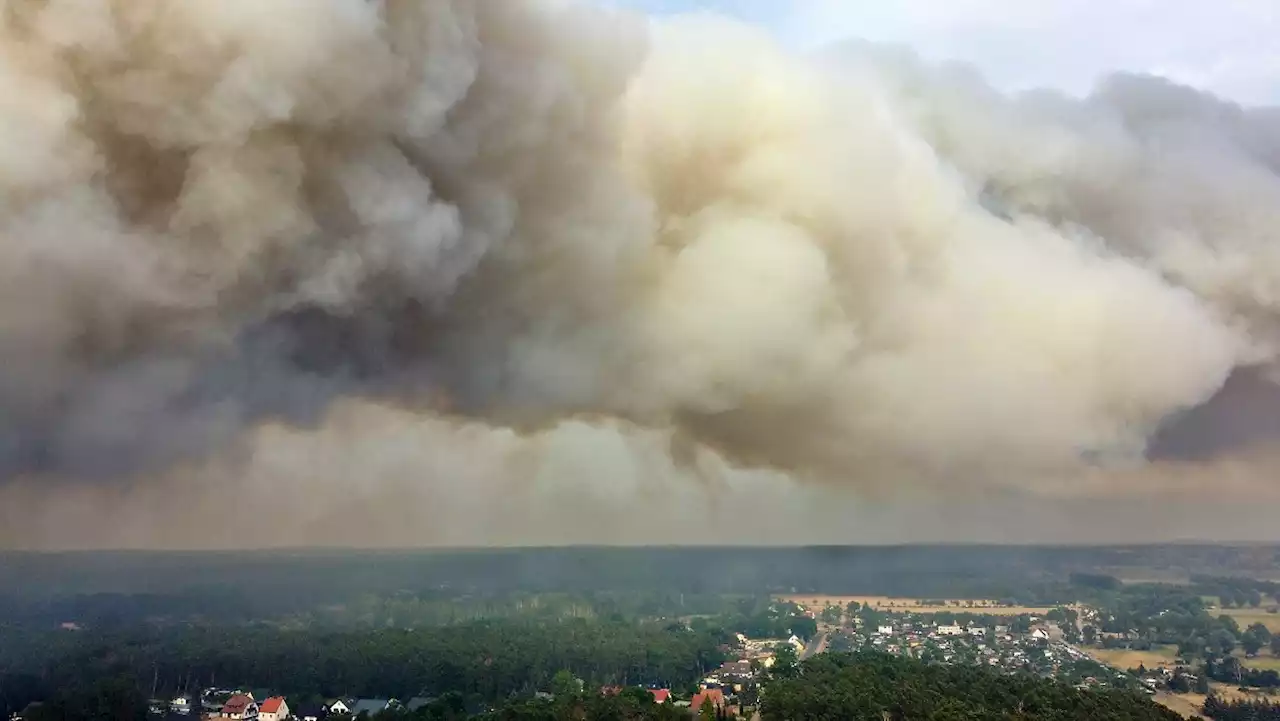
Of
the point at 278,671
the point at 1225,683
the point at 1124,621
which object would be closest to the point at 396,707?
the point at 278,671

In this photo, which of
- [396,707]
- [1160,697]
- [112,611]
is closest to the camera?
[396,707]

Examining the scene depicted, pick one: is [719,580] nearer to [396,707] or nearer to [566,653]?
[566,653]

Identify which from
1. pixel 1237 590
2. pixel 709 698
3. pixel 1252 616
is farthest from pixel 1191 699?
pixel 1237 590

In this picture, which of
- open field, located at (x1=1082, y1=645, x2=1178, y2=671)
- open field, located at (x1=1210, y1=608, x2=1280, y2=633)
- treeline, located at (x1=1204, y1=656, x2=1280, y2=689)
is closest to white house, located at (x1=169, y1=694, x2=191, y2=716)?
open field, located at (x1=1082, y1=645, x2=1178, y2=671)

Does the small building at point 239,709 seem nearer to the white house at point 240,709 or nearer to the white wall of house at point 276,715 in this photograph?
the white house at point 240,709

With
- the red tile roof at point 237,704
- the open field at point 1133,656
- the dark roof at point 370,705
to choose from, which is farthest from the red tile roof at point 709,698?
the open field at point 1133,656

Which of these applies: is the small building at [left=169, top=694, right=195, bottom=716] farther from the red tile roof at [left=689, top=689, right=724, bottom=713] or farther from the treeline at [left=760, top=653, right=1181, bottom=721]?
the treeline at [left=760, top=653, right=1181, bottom=721]

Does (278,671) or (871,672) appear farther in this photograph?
(278,671)
